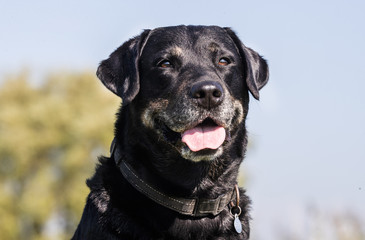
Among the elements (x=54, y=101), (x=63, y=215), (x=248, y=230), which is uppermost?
(x=248, y=230)

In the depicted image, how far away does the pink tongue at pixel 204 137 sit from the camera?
4.88 metres

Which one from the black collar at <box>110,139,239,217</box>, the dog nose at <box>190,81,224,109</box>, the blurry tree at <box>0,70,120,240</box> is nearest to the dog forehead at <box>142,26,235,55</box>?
the dog nose at <box>190,81,224,109</box>

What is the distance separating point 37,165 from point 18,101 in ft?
13.0

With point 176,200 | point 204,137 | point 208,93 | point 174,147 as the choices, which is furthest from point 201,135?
point 176,200

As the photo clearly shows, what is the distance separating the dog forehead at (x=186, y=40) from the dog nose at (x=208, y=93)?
0.58 meters

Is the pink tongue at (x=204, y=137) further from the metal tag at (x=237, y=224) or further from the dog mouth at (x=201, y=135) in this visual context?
the metal tag at (x=237, y=224)

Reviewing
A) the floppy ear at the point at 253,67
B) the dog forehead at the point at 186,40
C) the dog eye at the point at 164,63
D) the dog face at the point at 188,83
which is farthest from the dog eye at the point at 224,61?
the dog eye at the point at 164,63

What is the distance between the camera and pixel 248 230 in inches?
205

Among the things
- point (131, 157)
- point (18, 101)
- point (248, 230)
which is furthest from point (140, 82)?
point (18, 101)

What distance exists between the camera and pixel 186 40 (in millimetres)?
5465

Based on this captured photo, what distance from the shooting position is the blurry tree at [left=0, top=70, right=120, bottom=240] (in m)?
32.6

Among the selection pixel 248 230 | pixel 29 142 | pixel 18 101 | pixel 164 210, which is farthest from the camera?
pixel 18 101

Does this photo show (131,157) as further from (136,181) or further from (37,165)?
(37,165)

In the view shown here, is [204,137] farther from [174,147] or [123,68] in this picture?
[123,68]
